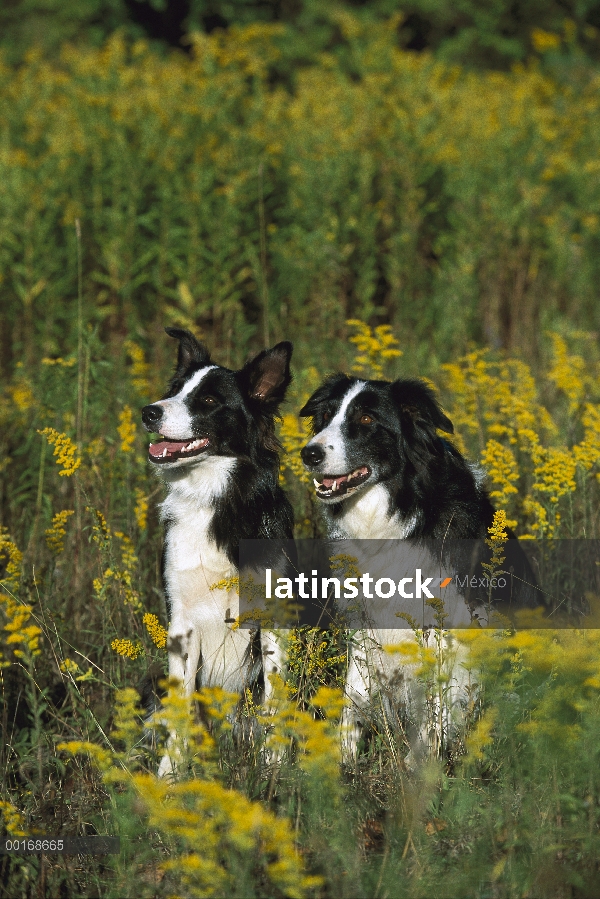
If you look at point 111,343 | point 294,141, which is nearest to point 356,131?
point 294,141

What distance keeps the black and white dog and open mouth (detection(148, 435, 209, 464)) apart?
1.46 feet

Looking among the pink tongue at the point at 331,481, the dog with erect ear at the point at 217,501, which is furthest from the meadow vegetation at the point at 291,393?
the pink tongue at the point at 331,481

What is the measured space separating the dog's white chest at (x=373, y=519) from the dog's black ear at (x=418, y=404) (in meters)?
0.32

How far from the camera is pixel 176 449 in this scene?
3.90 m

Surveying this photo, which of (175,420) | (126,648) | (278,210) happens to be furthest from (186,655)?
(278,210)

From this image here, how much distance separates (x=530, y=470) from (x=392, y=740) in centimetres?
Result: 228

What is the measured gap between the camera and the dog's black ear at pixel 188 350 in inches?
169

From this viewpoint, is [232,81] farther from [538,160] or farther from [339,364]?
[339,364]

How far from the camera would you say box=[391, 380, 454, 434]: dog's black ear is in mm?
3908

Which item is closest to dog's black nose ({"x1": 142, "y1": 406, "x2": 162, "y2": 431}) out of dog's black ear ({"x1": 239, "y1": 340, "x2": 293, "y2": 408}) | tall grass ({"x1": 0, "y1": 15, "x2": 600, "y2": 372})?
dog's black ear ({"x1": 239, "y1": 340, "x2": 293, "y2": 408})

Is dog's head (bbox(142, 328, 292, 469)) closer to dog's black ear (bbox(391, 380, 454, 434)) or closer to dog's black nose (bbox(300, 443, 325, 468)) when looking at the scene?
dog's black nose (bbox(300, 443, 325, 468))

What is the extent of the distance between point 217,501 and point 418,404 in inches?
35.6
